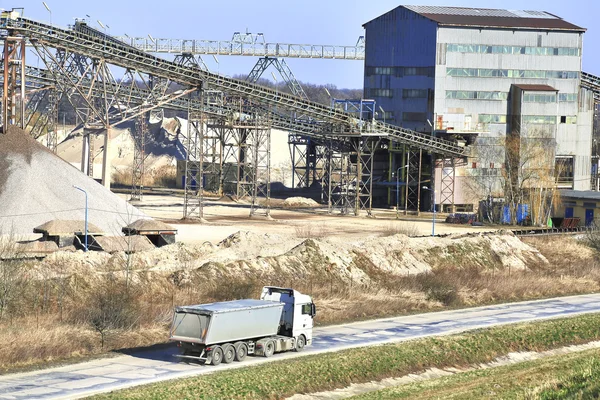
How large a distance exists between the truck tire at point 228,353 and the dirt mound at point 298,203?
73.6 meters

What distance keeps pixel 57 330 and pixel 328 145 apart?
71.7m

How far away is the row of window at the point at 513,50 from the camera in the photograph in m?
105

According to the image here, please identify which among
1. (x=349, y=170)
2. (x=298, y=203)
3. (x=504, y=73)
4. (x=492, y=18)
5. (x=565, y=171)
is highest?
(x=492, y=18)

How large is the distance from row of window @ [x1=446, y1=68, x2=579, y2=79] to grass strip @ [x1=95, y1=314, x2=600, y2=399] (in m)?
61.5

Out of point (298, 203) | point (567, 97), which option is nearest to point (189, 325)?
point (298, 203)

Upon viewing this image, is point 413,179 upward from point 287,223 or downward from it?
upward

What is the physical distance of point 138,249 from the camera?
5572 cm

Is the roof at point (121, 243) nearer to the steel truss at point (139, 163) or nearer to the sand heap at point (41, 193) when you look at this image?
the sand heap at point (41, 193)

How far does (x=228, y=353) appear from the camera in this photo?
32906 mm

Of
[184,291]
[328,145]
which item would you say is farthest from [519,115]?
[184,291]

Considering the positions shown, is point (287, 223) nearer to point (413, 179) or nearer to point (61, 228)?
point (413, 179)

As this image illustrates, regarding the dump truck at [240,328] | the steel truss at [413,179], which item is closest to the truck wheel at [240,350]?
the dump truck at [240,328]

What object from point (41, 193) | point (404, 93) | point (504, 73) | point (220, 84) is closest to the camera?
point (41, 193)

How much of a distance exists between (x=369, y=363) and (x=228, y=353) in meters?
5.05
